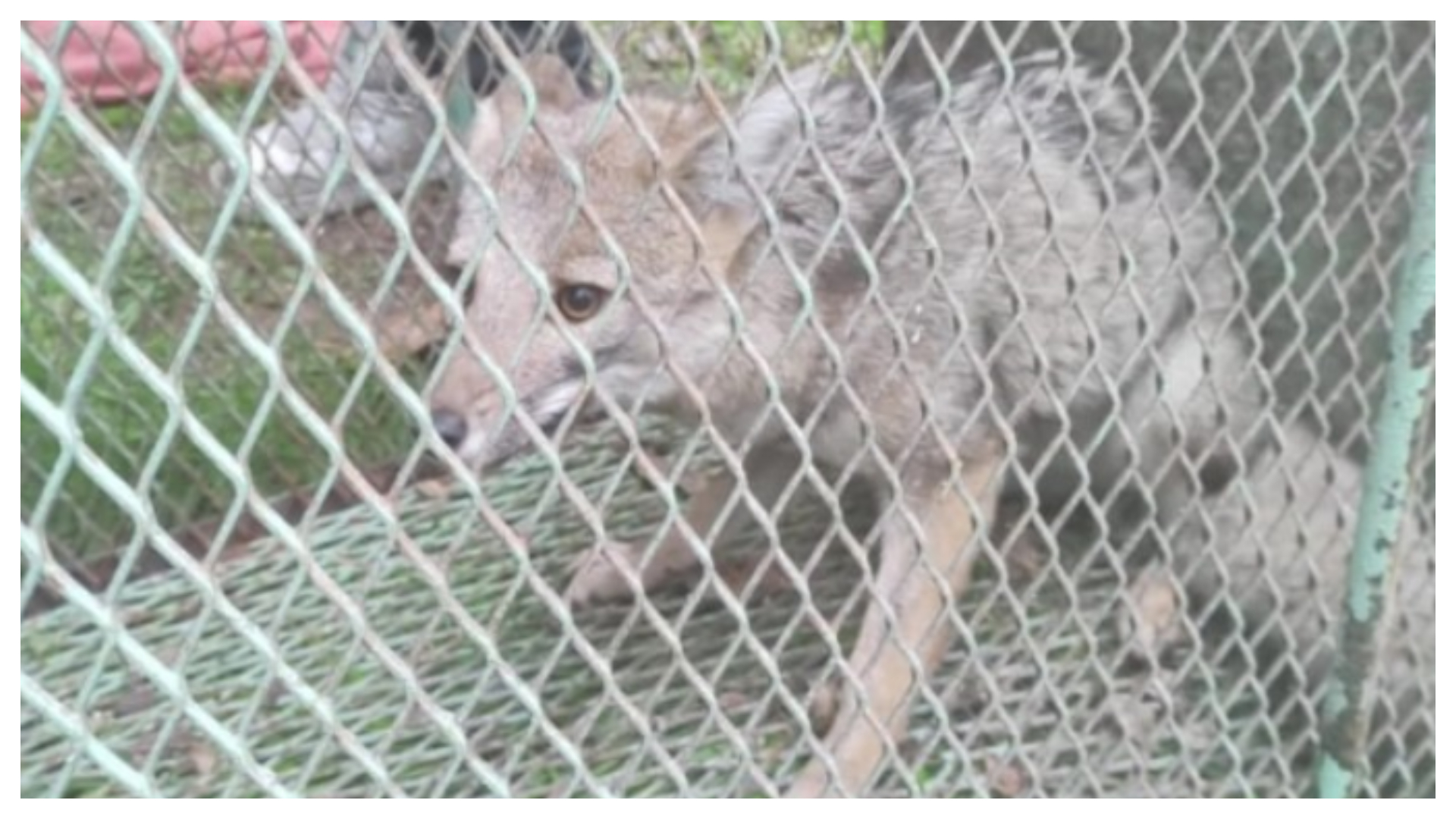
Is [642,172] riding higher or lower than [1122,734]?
higher

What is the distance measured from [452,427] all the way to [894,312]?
57 cm

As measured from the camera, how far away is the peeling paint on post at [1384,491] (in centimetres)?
196

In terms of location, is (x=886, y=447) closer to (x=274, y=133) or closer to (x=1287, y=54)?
(x=1287, y=54)

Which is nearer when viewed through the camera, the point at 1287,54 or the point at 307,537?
the point at 307,537

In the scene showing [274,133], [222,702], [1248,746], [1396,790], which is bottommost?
[1396,790]

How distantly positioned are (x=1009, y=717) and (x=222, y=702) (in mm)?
1163

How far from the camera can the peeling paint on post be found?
1.96 m

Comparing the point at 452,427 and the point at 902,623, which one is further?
the point at 902,623

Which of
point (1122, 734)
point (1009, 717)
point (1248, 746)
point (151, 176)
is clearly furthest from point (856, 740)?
point (151, 176)

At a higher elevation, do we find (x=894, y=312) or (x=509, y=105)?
(x=509, y=105)

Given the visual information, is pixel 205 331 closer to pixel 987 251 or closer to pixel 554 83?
pixel 554 83

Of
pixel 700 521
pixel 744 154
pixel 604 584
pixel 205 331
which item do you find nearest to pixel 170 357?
pixel 205 331

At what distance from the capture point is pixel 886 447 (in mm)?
2311

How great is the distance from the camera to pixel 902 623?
226cm
